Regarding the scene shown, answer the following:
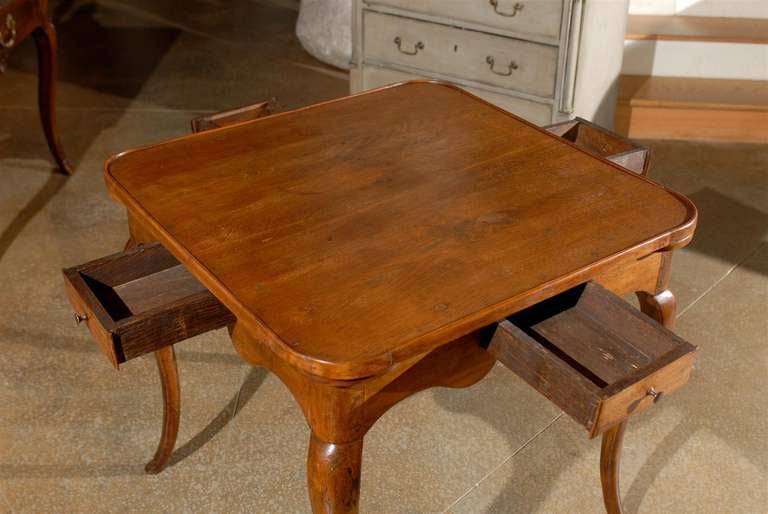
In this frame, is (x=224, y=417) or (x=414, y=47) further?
(x=414, y=47)

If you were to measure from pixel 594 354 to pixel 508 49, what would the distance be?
1.72 metres

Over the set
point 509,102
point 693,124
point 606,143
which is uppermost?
point 606,143

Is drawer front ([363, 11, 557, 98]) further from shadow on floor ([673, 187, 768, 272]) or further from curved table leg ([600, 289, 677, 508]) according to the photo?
curved table leg ([600, 289, 677, 508])

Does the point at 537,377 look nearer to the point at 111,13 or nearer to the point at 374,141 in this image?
the point at 374,141

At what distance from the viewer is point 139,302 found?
5.32 ft

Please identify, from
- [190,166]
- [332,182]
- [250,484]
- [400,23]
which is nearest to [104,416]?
[250,484]

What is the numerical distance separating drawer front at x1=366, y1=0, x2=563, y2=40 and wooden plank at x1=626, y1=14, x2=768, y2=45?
78 cm

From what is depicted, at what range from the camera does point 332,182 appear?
1681 mm

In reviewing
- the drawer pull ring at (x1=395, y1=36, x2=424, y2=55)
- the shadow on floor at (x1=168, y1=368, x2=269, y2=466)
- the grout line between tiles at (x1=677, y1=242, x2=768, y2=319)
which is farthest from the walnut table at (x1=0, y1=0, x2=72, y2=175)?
the grout line between tiles at (x1=677, y1=242, x2=768, y2=319)

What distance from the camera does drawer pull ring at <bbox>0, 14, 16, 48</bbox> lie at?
8.93 ft

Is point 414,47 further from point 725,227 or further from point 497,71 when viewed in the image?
point 725,227

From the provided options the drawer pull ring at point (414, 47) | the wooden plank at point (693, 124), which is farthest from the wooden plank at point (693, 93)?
the drawer pull ring at point (414, 47)

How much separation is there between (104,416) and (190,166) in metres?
0.77

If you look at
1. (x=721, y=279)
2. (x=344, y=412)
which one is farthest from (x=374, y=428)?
(x=721, y=279)
